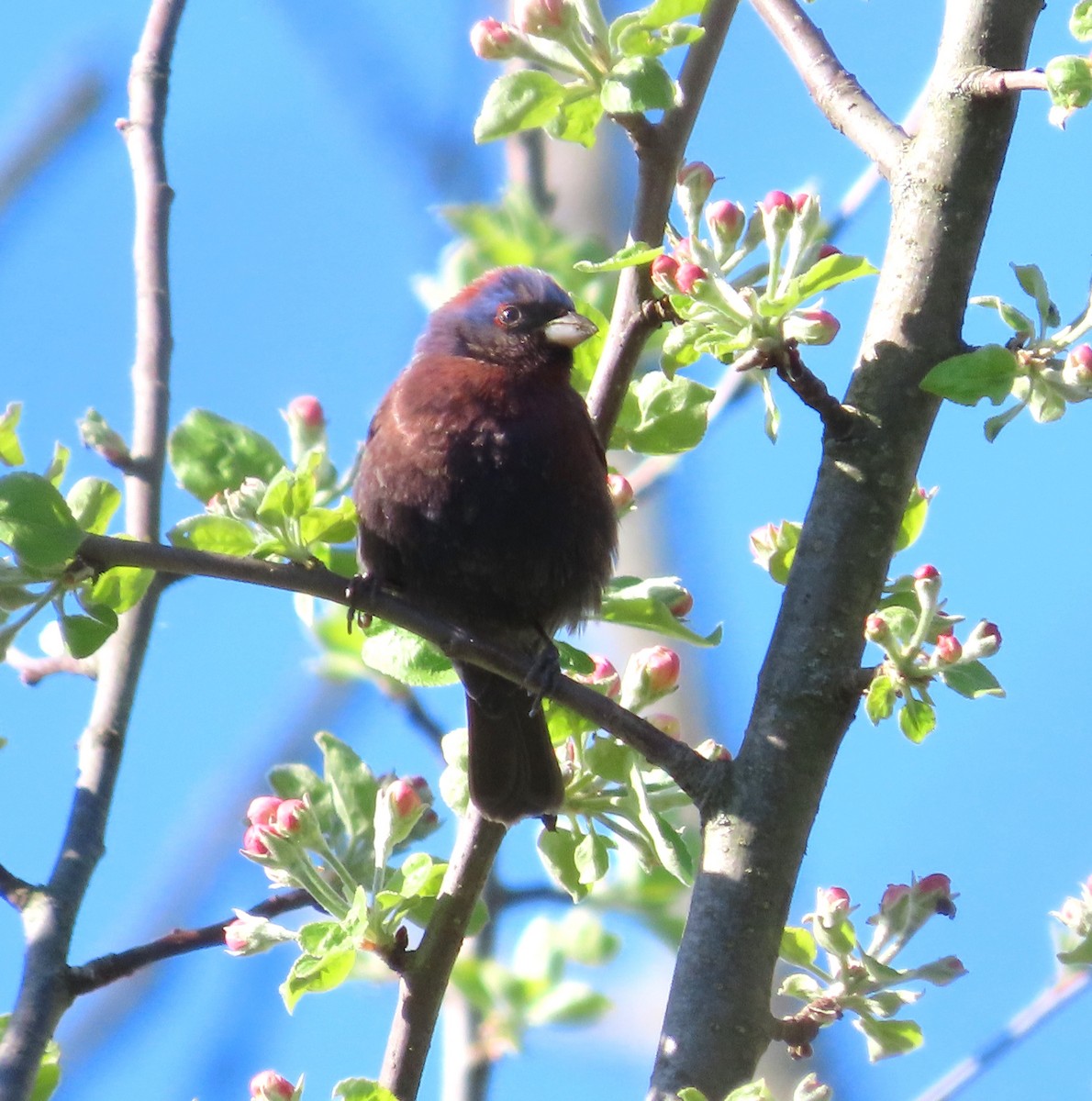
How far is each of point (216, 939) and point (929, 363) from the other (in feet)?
4.91

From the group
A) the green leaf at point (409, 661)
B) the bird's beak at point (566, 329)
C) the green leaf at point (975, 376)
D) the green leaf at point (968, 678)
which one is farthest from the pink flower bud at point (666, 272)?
the bird's beak at point (566, 329)

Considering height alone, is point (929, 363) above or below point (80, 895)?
above

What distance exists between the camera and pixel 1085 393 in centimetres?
224

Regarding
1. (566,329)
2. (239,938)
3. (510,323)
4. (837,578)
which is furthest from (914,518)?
(510,323)

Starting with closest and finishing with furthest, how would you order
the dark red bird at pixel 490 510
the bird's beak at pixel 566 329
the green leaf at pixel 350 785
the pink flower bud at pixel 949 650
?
the pink flower bud at pixel 949 650 < the green leaf at pixel 350 785 < the dark red bird at pixel 490 510 < the bird's beak at pixel 566 329

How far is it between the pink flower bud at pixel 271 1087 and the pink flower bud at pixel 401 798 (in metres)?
0.48

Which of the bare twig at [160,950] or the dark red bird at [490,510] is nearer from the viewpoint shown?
the bare twig at [160,950]

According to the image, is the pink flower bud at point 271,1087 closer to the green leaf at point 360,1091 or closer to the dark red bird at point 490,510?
the green leaf at point 360,1091

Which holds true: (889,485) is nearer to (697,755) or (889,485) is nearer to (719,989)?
(697,755)

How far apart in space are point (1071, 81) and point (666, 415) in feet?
3.16

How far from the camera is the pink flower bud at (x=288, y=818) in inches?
90.5

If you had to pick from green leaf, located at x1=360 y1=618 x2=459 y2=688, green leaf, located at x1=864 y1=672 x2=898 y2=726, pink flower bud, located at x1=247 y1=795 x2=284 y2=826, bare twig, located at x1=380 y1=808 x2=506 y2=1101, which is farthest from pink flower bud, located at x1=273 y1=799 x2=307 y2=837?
green leaf, located at x1=864 y1=672 x2=898 y2=726

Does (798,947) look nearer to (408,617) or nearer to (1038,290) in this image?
(408,617)

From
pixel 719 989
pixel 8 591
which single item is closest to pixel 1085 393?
pixel 719 989
